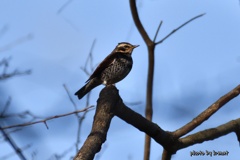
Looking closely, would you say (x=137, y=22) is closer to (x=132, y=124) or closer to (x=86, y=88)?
(x=86, y=88)

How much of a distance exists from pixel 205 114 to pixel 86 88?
196 cm

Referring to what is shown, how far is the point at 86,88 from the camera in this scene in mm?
5848

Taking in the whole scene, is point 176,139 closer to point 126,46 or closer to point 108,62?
point 108,62

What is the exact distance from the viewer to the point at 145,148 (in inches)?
180

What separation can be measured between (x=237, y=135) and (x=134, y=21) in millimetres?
1566

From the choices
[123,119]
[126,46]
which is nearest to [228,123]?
[123,119]

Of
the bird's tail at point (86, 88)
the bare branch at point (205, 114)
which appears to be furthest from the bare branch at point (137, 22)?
the bare branch at point (205, 114)

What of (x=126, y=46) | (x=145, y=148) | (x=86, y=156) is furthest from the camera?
(x=126, y=46)

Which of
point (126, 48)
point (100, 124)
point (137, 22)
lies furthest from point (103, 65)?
point (100, 124)

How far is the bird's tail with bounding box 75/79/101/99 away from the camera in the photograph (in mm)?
5532

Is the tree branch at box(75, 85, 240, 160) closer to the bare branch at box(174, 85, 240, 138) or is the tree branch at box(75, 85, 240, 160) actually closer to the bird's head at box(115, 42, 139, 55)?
Result: the bare branch at box(174, 85, 240, 138)

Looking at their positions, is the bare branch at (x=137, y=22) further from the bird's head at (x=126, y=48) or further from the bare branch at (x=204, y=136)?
the bird's head at (x=126, y=48)

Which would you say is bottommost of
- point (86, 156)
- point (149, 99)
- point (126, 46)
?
point (86, 156)

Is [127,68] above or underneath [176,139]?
above
